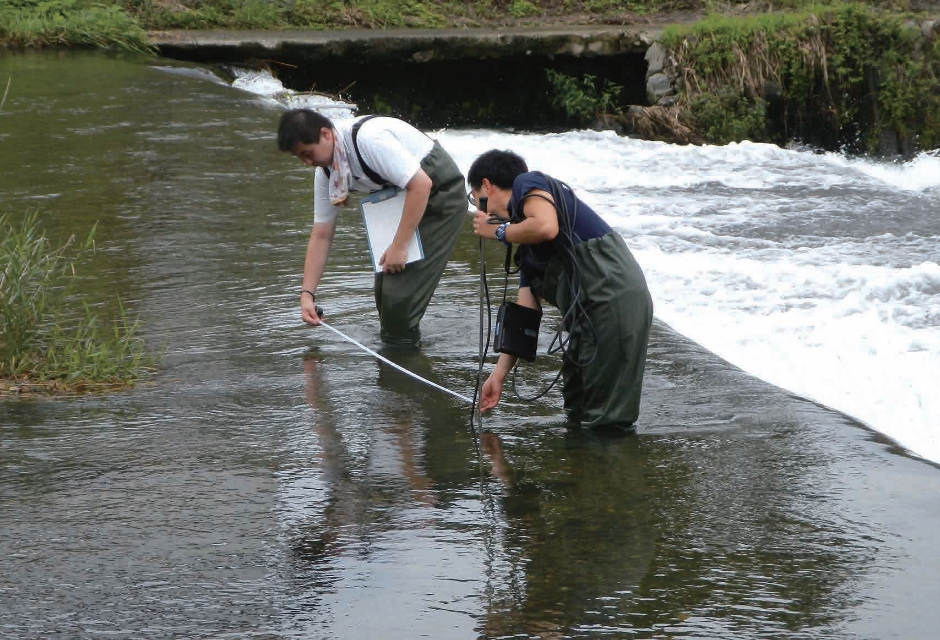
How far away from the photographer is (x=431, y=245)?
586 centimetres

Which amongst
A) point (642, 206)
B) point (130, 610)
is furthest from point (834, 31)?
point (130, 610)

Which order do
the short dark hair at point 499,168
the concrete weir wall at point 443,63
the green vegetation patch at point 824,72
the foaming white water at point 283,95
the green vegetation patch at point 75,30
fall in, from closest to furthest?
the short dark hair at point 499,168, the foaming white water at point 283,95, the green vegetation patch at point 75,30, the green vegetation patch at point 824,72, the concrete weir wall at point 443,63

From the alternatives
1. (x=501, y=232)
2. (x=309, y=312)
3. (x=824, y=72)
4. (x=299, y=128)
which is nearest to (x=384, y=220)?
(x=309, y=312)

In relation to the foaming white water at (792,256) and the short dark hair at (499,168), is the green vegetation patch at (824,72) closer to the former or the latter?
the foaming white water at (792,256)

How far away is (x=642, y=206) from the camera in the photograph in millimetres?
10680

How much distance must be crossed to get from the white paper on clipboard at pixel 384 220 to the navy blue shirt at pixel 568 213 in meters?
1.13

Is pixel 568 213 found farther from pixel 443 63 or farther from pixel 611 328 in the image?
pixel 443 63

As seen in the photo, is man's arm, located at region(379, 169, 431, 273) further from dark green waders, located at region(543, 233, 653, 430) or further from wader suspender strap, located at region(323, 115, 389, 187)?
dark green waders, located at region(543, 233, 653, 430)

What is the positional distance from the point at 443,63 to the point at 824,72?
576 centimetres

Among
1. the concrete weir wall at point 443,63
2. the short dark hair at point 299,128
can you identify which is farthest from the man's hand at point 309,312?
the concrete weir wall at point 443,63

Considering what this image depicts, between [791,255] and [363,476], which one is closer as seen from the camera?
[363,476]

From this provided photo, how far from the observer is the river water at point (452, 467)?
3.25m

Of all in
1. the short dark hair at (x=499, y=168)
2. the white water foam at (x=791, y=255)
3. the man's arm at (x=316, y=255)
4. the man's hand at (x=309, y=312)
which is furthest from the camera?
the white water foam at (x=791, y=255)

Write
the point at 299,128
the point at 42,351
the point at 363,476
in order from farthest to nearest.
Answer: the point at 42,351, the point at 299,128, the point at 363,476
